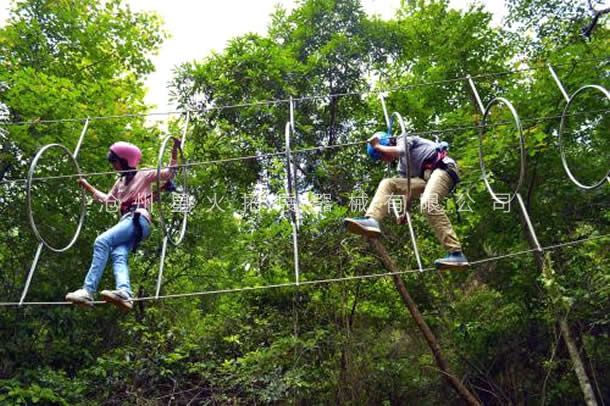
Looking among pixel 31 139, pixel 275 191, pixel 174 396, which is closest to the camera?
pixel 31 139

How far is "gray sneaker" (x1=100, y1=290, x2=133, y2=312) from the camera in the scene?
2682 mm

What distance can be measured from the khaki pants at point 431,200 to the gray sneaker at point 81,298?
60.2 inches

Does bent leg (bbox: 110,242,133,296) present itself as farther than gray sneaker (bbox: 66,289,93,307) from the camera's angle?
Yes

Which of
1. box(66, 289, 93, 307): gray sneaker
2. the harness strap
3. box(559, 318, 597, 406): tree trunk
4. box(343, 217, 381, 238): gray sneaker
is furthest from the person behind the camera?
box(559, 318, 597, 406): tree trunk

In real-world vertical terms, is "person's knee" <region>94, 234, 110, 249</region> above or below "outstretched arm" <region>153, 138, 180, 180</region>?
below

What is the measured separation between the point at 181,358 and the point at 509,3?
5.62 metres

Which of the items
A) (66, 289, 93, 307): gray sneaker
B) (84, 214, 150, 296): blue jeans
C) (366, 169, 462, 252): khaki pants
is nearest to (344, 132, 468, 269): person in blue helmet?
(366, 169, 462, 252): khaki pants

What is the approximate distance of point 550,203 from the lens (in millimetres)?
5656

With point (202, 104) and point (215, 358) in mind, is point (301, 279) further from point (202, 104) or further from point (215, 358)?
point (202, 104)

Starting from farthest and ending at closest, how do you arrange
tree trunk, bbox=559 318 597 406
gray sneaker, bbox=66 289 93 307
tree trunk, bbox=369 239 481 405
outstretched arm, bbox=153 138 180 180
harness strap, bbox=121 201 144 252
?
tree trunk, bbox=369 239 481 405, tree trunk, bbox=559 318 597 406, outstretched arm, bbox=153 138 180 180, harness strap, bbox=121 201 144 252, gray sneaker, bbox=66 289 93 307

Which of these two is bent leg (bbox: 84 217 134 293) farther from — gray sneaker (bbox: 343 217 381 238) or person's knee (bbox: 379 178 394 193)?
person's knee (bbox: 379 178 394 193)

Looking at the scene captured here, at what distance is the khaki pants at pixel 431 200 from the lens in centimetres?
306

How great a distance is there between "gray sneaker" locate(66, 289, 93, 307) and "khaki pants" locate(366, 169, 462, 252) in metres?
1.53

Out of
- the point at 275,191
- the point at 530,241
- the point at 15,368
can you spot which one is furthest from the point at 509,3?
the point at 15,368
